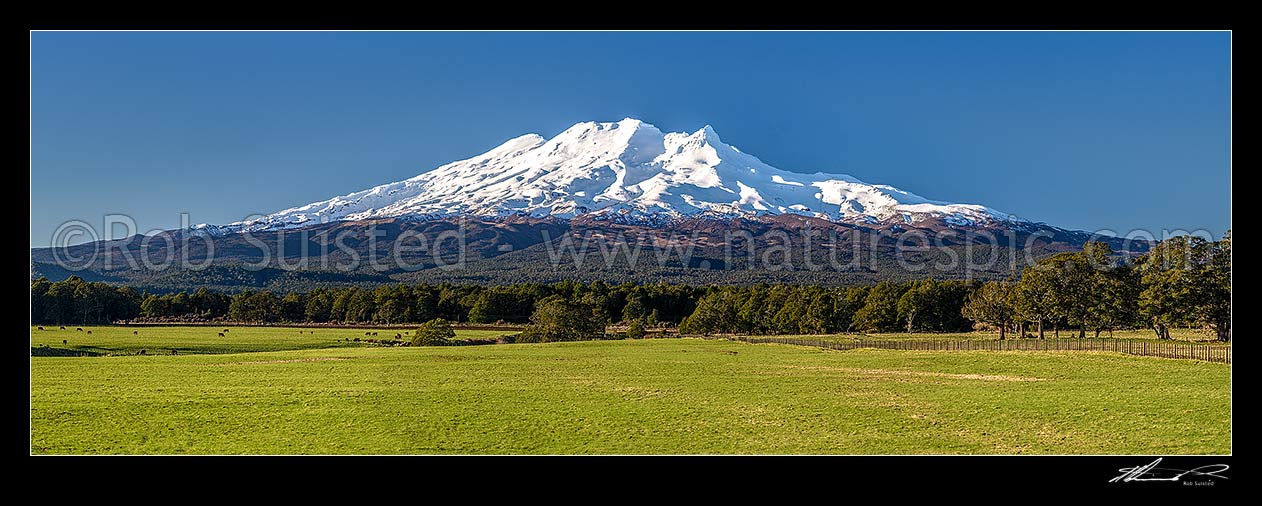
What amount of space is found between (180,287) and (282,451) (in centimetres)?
13098

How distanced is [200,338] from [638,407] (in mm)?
46181

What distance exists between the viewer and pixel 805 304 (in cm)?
7769

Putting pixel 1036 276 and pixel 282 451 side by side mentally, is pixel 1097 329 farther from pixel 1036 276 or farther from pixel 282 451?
pixel 282 451

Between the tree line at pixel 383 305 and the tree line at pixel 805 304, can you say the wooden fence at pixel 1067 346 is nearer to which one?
the tree line at pixel 805 304

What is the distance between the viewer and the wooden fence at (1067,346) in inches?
1451

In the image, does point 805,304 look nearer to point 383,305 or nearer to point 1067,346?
point 1067,346

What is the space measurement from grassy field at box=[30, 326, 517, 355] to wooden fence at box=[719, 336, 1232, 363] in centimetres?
2874
